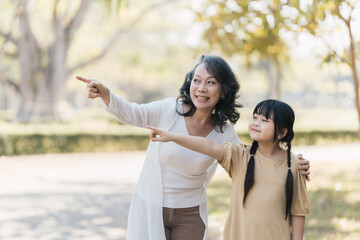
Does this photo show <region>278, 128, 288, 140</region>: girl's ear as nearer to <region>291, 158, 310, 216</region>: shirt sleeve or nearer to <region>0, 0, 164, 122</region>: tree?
<region>291, 158, 310, 216</region>: shirt sleeve

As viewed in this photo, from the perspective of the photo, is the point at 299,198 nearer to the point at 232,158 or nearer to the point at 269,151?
the point at 269,151

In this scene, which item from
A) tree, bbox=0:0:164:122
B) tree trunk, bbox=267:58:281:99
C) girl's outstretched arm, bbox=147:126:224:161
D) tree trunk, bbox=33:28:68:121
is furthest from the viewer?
tree trunk, bbox=33:28:68:121

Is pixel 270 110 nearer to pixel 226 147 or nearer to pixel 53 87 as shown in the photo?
pixel 226 147

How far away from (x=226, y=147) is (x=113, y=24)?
91.0 feet

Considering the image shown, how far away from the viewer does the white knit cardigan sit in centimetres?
272

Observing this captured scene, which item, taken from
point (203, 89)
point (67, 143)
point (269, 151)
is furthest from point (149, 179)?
point (67, 143)

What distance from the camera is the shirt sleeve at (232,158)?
251cm

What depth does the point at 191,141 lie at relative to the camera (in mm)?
2406

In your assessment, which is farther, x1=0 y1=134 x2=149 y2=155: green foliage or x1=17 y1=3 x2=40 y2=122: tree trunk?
x1=17 y1=3 x2=40 y2=122: tree trunk

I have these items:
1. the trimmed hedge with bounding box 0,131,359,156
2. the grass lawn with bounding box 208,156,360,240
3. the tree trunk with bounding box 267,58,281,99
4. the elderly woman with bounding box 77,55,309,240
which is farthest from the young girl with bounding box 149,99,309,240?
the trimmed hedge with bounding box 0,131,359,156

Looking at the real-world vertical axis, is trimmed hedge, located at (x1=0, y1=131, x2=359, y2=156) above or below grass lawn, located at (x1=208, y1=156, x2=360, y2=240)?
above

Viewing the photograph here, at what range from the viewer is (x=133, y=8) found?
2406cm

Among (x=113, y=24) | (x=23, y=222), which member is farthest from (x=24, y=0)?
(x=113, y=24)

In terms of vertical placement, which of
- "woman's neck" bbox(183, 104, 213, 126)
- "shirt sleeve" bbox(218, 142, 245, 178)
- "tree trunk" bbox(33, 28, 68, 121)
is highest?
"tree trunk" bbox(33, 28, 68, 121)
